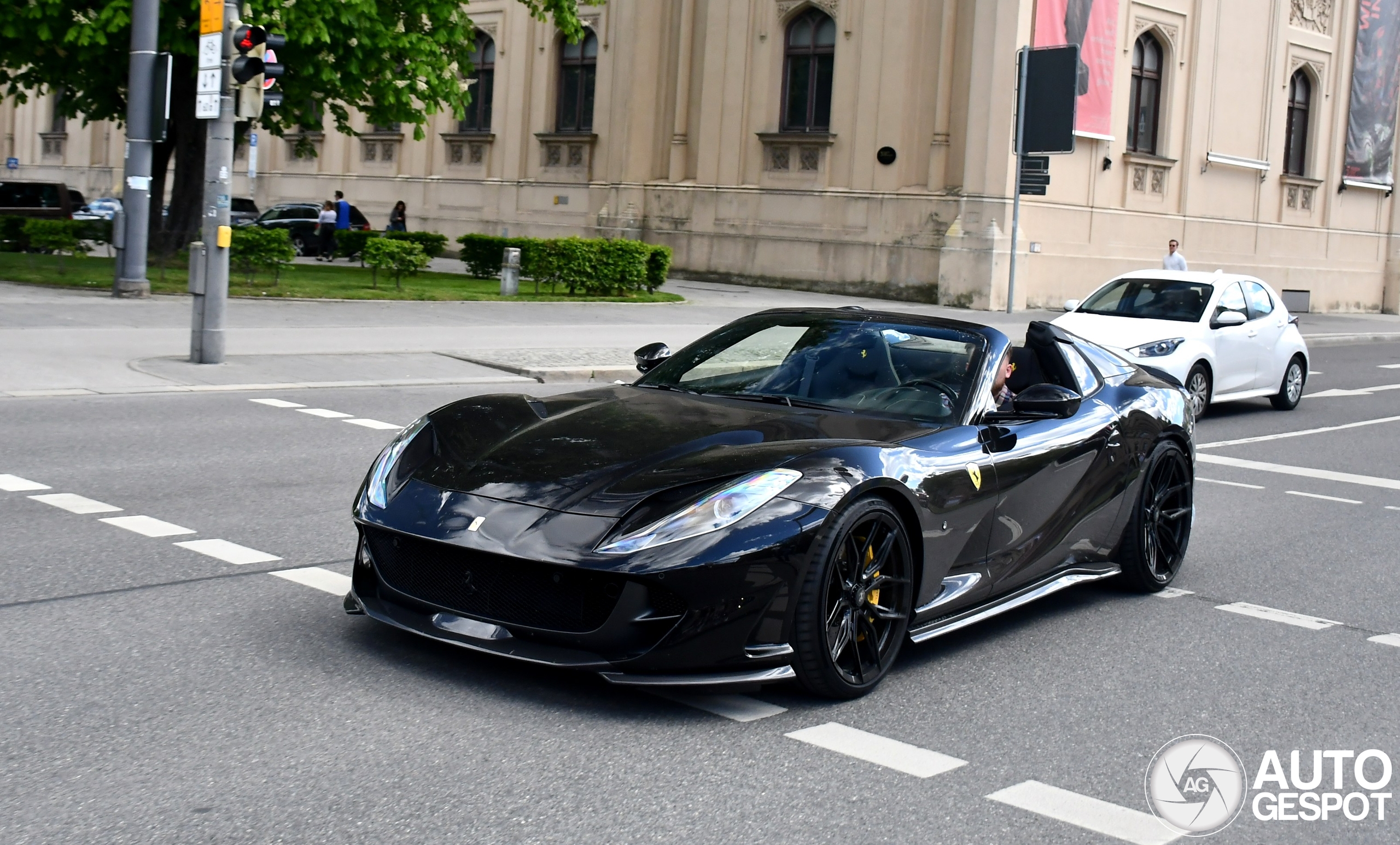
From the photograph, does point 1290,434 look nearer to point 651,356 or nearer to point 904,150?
point 651,356

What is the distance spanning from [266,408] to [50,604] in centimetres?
692

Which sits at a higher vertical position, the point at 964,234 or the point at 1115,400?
the point at 964,234

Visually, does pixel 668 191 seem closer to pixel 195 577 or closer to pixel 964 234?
pixel 964 234

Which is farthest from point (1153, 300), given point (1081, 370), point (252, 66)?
point (1081, 370)

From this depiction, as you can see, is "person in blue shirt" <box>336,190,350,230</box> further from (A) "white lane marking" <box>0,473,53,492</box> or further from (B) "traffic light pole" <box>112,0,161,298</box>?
(A) "white lane marking" <box>0,473,53,492</box>

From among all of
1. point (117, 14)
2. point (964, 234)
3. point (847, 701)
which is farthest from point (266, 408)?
point (964, 234)

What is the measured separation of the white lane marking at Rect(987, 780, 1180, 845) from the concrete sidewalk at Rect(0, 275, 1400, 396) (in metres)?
7.14

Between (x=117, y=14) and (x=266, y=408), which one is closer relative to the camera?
(x=266, y=408)

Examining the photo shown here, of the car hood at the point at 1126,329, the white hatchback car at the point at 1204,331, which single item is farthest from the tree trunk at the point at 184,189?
the car hood at the point at 1126,329

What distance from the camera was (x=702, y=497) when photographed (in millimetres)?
4953

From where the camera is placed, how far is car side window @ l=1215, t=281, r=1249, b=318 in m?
16.1

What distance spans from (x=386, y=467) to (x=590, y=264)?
22424 mm

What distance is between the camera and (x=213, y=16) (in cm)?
1455

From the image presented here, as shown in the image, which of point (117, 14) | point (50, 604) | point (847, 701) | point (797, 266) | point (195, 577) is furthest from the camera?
point (797, 266)
